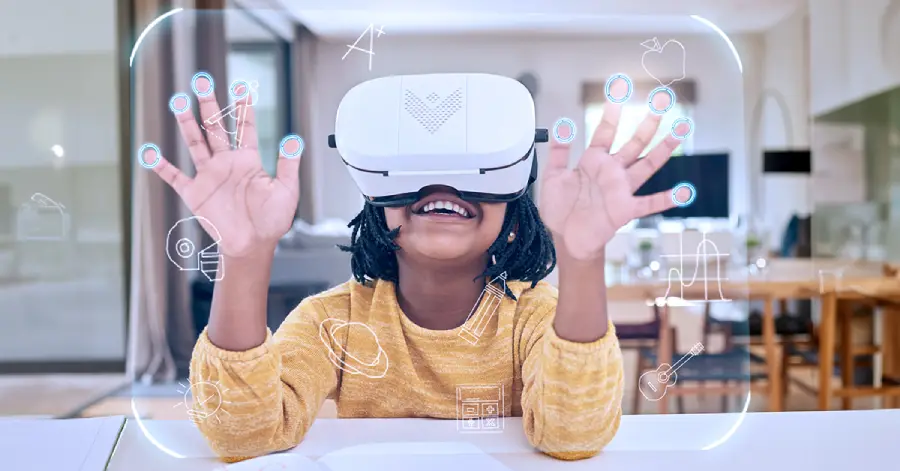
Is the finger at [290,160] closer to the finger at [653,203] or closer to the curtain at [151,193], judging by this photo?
the curtain at [151,193]

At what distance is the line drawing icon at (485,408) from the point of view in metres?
0.84

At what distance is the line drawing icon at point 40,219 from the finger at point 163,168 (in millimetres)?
249

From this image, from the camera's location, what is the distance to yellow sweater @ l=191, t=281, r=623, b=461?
77 cm

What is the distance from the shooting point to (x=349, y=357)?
33.0 inches

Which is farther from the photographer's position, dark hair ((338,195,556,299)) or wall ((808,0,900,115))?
wall ((808,0,900,115))

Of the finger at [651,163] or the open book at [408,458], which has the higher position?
the finger at [651,163]

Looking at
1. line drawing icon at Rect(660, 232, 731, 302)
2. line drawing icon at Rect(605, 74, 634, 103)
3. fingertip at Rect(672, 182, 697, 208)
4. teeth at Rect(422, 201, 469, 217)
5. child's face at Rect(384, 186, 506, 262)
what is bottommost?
line drawing icon at Rect(660, 232, 731, 302)

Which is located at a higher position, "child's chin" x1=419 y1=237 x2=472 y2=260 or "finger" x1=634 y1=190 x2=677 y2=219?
"finger" x1=634 y1=190 x2=677 y2=219

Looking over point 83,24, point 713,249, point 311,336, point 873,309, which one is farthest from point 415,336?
point 873,309

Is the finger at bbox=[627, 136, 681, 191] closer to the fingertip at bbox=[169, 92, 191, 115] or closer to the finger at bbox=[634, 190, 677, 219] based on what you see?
the finger at bbox=[634, 190, 677, 219]

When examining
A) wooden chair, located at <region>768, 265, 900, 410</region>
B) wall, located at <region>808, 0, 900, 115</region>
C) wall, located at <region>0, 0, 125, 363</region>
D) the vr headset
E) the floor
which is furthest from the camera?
wooden chair, located at <region>768, 265, 900, 410</region>

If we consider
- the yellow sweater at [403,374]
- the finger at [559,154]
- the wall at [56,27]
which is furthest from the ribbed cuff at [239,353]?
the wall at [56,27]

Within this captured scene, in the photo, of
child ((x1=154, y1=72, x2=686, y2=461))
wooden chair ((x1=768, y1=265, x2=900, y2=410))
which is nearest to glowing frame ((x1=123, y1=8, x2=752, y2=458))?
child ((x1=154, y1=72, x2=686, y2=461))

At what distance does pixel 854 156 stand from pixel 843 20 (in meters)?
0.56
